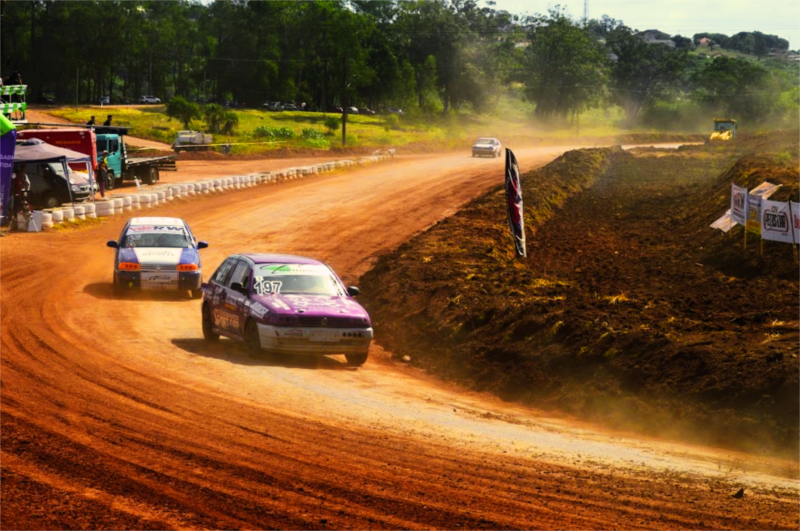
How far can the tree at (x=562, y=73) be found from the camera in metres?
153

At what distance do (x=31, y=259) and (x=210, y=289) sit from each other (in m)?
11.6

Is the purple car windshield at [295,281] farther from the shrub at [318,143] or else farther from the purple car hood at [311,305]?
the shrub at [318,143]

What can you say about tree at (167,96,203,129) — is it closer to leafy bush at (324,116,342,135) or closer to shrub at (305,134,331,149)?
shrub at (305,134,331,149)

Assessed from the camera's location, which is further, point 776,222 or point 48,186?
point 48,186

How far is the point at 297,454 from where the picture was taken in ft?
31.8

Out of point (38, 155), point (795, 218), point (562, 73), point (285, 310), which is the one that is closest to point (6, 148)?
point (38, 155)

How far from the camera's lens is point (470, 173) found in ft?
194

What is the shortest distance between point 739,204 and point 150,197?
77.9 ft

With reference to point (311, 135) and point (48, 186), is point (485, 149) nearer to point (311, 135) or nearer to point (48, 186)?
point (311, 135)

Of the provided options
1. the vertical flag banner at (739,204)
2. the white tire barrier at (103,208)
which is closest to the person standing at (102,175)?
the white tire barrier at (103,208)

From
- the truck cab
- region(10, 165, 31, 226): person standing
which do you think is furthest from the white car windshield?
the truck cab

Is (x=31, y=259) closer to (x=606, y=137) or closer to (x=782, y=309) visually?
(x=782, y=309)

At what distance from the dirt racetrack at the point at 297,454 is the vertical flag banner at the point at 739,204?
39.3 feet

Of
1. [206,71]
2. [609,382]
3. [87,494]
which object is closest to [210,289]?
[609,382]
